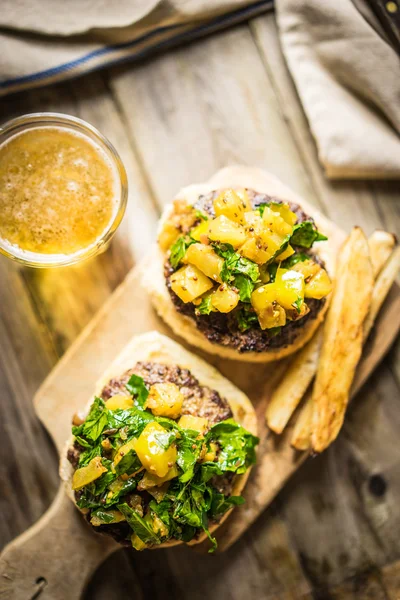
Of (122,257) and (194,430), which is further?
(122,257)

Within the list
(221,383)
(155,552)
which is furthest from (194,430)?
(155,552)

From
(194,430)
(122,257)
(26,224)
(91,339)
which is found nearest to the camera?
(194,430)

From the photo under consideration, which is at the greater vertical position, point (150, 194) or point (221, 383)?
point (150, 194)

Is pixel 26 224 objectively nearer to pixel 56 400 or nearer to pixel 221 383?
pixel 56 400

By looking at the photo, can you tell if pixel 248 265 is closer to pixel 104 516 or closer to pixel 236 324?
pixel 236 324

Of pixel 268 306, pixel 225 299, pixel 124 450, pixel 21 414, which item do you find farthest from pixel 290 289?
pixel 21 414

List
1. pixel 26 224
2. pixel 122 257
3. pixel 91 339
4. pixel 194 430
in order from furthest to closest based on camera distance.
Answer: pixel 122 257 < pixel 91 339 < pixel 26 224 < pixel 194 430

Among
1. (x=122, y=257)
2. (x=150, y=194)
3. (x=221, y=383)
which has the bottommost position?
(x=221, y=383)
